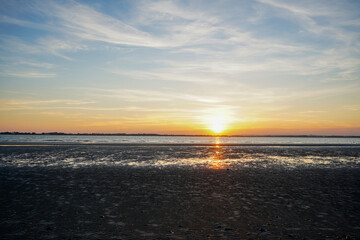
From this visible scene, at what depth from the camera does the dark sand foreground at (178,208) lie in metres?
8.73

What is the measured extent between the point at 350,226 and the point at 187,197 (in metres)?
7.08

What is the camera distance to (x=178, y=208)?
11.6 meters

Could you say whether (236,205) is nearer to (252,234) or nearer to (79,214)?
(252,234)

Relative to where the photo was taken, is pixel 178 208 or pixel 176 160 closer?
pixel 178 208

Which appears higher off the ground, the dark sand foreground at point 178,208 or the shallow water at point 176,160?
the dark sand foreground at point 178,208

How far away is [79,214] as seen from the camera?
10.6 m

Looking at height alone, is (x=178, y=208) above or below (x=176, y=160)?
above

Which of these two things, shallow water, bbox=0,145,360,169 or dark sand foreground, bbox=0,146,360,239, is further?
shallow water, bbox=0,145,360,169

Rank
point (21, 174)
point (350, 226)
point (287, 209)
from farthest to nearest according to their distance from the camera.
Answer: point (21, 174) → point (287, 209) → point (350, 226)

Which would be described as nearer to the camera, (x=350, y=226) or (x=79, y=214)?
(x=350, y=226)

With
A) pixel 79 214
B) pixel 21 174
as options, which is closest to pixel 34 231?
pixel 79 214

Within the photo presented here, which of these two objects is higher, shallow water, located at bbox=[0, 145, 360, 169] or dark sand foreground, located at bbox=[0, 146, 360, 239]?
dark sand foreground, located at bbox=[0, 146, 360, 239]

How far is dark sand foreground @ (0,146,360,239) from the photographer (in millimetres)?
8734

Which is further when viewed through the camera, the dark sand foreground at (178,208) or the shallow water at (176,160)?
the shallow water at (176,160)
